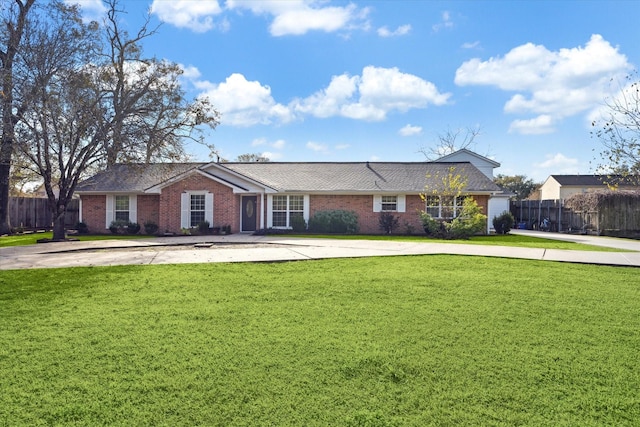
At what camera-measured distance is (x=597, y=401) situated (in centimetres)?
328

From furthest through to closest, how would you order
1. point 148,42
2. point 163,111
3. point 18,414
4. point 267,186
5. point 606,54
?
point 148,42
point 267,186
point 163,111
point 606,54
point 18,414

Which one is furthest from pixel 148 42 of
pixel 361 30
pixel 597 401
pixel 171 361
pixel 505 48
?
pixel 597 401

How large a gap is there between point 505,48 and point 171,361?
1861 centimetres

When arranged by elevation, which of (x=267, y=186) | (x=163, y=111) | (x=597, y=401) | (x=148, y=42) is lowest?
(x=597, y=401)

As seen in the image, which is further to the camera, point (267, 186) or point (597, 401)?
point (267, 186)

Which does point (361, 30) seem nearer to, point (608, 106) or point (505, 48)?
point (505, 48)

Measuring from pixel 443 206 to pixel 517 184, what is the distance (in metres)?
42.4

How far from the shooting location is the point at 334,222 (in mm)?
21344

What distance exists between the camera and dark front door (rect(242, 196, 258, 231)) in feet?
72.8

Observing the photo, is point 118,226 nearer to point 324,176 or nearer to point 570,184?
point 324,176

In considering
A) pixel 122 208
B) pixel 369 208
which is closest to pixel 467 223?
pixel 369 208

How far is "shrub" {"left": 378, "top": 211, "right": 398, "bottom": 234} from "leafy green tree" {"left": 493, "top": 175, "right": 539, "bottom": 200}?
37.8 meters

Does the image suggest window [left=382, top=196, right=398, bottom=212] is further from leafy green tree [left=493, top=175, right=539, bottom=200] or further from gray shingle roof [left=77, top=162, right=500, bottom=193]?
leafy green tree [left=493, top=175, right=539, bottom=200]

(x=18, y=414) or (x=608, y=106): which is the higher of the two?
(x=608, y=106)
